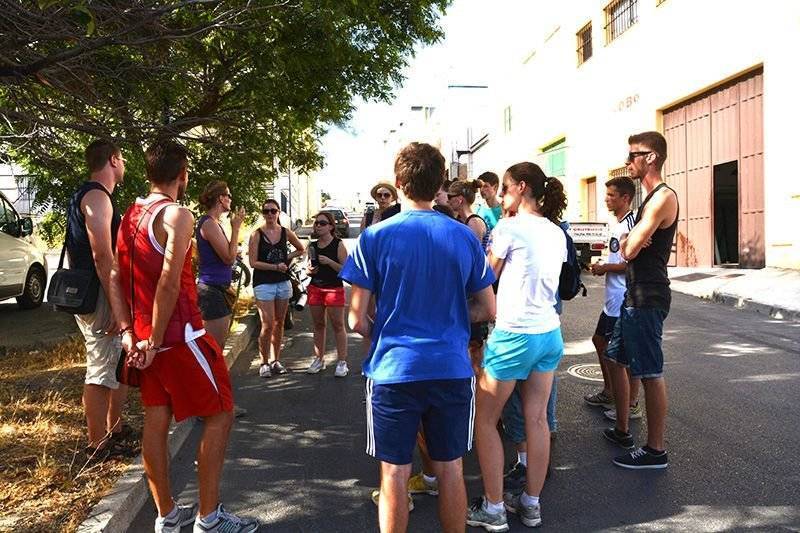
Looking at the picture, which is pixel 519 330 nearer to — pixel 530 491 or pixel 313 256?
pixel 530 491

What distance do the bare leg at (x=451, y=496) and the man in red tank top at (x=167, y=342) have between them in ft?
3.86

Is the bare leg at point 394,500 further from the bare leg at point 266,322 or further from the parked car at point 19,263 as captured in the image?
the parked car at point 19,263

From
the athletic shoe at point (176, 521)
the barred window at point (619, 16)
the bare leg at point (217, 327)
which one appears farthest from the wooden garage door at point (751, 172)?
the athletic shoe at point (176, 521)

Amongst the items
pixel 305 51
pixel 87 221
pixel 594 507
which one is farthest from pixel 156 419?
pixel 305 51

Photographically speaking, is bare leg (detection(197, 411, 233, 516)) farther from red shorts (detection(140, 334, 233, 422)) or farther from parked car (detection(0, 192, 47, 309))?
parked car (detection(0, 192, 47, 309))

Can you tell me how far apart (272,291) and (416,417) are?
13.8ft

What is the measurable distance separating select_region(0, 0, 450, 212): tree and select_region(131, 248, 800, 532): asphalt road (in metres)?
2.97

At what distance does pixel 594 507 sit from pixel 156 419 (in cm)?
236

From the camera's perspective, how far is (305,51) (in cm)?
629

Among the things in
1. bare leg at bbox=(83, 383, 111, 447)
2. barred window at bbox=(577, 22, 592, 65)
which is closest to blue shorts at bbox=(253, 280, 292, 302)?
bare leg at bbox=(83, 383, 111, 447)

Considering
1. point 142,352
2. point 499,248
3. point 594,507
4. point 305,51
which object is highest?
point 305,51

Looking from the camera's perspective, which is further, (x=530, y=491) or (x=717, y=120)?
(x=717, y=120)

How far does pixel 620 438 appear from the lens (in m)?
4.54

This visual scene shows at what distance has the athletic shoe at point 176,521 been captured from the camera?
11.1ft
